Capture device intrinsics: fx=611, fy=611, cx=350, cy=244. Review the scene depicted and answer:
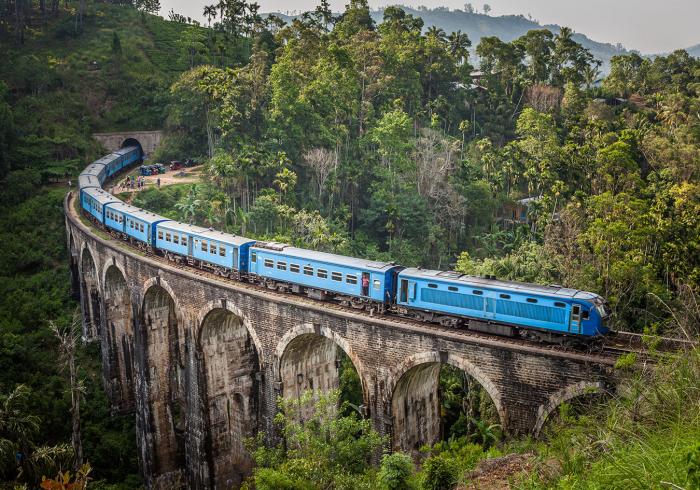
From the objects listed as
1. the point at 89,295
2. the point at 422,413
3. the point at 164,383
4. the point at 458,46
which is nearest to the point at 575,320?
the point at 422,413

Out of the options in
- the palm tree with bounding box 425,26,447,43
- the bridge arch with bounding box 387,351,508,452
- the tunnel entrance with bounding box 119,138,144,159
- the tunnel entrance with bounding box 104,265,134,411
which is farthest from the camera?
the tunnel entrance with bounding box 119,138,144,159

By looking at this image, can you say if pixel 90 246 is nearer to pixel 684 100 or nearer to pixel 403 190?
pixel 403 190

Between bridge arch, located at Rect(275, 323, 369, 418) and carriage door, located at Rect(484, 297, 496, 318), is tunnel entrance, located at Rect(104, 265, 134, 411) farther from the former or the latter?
carriage door, located at Rect(484, 297, 496, 318)

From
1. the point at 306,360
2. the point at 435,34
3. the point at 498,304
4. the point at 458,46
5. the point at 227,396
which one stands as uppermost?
the point at 435,34

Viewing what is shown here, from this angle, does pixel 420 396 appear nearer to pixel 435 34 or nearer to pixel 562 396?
pixel 562 396

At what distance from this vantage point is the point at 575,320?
19.1 metres

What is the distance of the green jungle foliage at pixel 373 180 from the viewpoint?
19.7 meters

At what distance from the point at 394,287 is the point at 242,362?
11280 millimetres

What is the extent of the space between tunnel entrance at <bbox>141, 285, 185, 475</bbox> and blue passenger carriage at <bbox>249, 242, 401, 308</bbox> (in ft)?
25.0

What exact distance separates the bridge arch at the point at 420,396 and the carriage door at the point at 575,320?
306 centimetres

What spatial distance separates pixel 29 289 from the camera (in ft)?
148

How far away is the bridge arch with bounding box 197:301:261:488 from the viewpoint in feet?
96.9

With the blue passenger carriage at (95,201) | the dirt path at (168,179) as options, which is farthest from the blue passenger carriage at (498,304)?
the dirt path at (168,179)

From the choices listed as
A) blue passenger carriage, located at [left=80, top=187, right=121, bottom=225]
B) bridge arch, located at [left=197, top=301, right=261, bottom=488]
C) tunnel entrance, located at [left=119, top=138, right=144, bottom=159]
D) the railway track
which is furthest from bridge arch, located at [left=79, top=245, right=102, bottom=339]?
tunnel entrance, located at [left=119, top=138, right=144, bottom=159]
